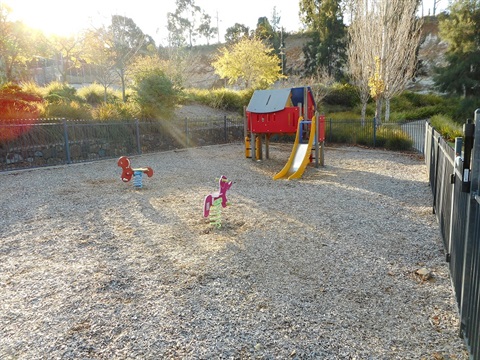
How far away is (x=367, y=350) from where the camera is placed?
7.61ft

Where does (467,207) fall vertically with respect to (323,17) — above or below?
below

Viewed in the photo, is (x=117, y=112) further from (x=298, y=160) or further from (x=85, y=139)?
(x=298, y=160)

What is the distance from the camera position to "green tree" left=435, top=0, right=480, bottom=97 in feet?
82.2

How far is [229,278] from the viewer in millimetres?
3389

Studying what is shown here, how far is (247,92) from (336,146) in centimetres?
1063

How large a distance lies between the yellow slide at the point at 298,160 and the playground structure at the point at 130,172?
3125 mm

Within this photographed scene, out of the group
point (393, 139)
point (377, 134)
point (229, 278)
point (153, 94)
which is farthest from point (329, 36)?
point (229, 278)

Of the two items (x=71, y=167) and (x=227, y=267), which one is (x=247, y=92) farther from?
(x=227, y=267)

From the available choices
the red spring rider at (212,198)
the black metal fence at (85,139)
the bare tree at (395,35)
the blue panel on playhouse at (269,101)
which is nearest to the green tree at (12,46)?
the black metal fence at (85,139)

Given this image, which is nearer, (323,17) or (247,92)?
(247,92)

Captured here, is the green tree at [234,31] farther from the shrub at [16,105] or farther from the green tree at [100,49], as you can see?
the shrub at [16,105]

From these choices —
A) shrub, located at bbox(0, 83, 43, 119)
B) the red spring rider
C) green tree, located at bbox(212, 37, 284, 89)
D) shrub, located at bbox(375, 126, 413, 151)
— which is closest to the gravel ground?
the red spring rider

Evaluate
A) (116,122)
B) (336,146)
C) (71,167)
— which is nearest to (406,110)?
(336,146)

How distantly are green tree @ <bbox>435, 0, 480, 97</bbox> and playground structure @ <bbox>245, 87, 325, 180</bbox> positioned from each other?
20.8 m
